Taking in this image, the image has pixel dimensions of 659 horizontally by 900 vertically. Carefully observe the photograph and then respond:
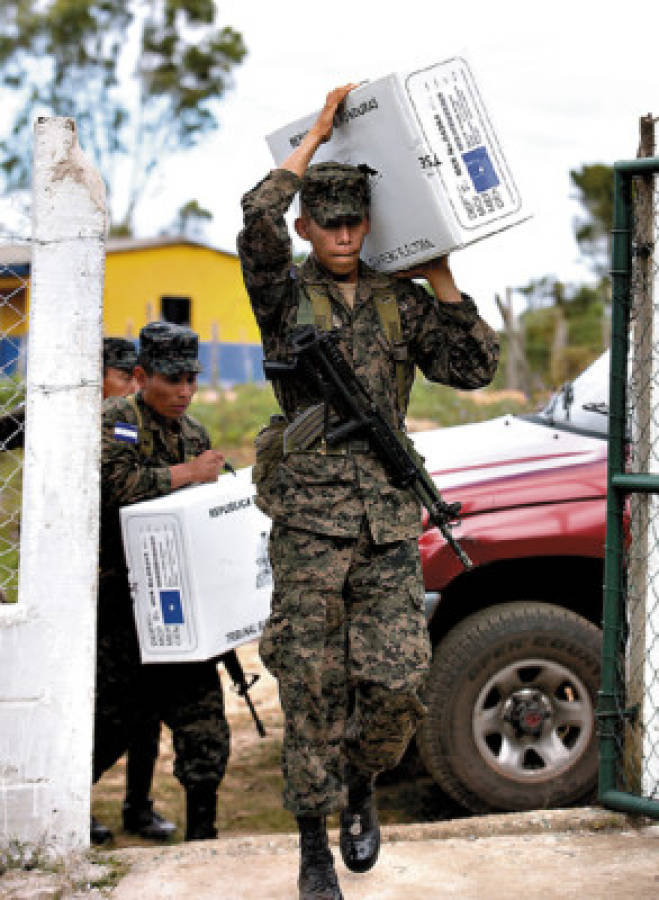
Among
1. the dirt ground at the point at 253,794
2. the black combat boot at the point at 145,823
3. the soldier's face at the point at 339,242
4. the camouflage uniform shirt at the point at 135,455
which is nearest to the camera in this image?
the soldier's face at the point at 339,242

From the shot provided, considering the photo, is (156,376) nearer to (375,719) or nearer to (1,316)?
(1,316)

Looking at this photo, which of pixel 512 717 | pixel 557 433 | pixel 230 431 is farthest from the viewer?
pixel 230 431

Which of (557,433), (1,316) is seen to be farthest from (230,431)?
(1,316)

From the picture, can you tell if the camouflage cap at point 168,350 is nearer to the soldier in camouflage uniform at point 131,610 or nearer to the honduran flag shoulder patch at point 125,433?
the soldier in camouflage uniform at point 131,610

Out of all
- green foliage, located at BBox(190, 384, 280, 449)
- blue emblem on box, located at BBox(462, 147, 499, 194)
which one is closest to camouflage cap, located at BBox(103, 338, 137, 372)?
blue emblem on box, located at BBox(462, 147, 499, 194)

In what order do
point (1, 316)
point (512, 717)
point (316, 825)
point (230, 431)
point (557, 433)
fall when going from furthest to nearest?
point (230, 431) < point (557, 433) < point (512, 717) < point (1, 316) < point (316, 825)

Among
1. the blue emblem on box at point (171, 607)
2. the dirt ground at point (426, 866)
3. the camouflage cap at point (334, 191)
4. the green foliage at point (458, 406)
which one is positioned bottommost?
the dirt ground at point (426, 866)

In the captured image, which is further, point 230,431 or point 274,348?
point 230,431

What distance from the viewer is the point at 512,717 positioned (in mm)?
4121

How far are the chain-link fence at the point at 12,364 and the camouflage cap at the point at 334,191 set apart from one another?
867mm

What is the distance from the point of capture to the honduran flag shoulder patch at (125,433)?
13.3 ft

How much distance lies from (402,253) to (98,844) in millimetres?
2512

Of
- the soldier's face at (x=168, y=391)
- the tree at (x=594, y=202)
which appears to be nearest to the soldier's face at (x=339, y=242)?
the soldier's face at (x=168, y=391)

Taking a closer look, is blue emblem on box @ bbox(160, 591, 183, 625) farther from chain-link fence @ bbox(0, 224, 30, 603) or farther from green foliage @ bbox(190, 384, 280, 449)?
green foliage @ bbox(190, 384, 280, 449)
